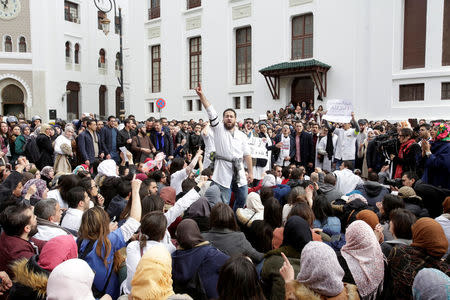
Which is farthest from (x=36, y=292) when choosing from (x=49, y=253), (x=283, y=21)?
(x=283, y=21)

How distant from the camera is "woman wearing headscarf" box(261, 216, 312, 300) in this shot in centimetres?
318

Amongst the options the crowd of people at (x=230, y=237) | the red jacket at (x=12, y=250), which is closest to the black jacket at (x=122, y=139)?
the crowd of people at (x=230, y=237)

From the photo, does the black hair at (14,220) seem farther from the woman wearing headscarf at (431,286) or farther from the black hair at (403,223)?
the black hair at (403,223)

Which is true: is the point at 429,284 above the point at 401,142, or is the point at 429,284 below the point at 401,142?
below

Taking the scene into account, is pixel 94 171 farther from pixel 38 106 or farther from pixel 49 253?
pixel 38 106

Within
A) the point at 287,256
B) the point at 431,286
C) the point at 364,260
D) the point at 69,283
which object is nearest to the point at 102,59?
the point at 287,256

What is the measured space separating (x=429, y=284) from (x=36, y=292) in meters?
2.94

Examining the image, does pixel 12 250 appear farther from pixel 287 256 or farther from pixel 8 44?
pixel 8 44

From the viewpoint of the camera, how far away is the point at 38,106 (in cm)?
3203

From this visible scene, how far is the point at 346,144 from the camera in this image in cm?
1109

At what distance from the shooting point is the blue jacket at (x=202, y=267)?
10.6ft

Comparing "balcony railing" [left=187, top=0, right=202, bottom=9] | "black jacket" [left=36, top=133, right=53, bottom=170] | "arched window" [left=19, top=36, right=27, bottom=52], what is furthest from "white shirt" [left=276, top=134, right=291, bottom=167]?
"arched window" [left=19, top=36, right=27, bottom=52]

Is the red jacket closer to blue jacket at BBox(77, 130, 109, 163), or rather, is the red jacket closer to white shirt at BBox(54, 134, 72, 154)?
white shirt at BBox(54, 134, 72, 154)

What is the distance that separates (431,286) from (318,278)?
2.66 feet
